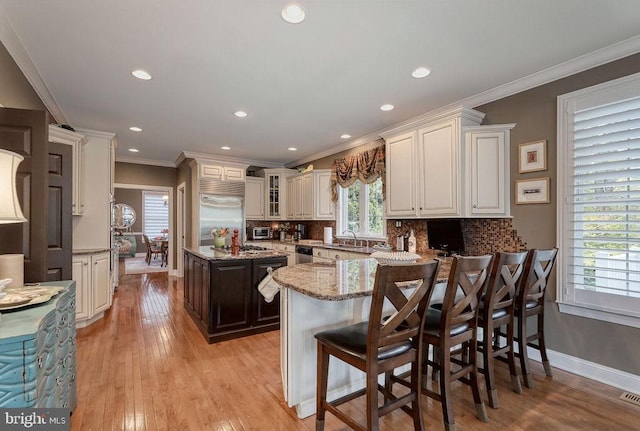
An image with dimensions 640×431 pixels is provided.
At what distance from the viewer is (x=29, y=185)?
5.93 ft

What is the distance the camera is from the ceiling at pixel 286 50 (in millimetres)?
1964

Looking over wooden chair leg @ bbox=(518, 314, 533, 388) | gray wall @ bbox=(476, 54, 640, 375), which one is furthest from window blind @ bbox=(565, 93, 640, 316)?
wooden chair leg @ bbox=(518, 314, 533, 388)

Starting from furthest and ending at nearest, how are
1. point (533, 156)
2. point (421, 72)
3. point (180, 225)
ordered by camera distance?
1. point (180, 225)
2. point (533, 156)
3. point (421, 72)

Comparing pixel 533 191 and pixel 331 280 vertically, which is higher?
pixel 533 191

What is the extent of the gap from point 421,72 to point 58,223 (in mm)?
3202

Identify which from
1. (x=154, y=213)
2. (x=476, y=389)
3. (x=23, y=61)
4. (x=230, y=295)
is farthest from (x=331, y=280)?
(x=154, y=213)

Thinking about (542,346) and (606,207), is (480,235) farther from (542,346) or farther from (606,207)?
(542,346)

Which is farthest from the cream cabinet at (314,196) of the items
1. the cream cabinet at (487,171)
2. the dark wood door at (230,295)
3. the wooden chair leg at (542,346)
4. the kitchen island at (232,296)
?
the wooden chair leg at (542,346)

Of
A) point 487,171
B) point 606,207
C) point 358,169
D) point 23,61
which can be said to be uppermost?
point 23,61

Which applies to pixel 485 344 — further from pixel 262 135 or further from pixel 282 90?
pixel 262 135

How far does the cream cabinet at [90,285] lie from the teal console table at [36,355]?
215 cm

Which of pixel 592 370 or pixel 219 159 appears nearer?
pixel 592 370

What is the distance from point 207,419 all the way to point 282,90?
2.86m

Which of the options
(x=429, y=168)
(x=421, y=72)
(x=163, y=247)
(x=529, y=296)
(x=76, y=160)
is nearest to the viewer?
(x=529, y=296)
